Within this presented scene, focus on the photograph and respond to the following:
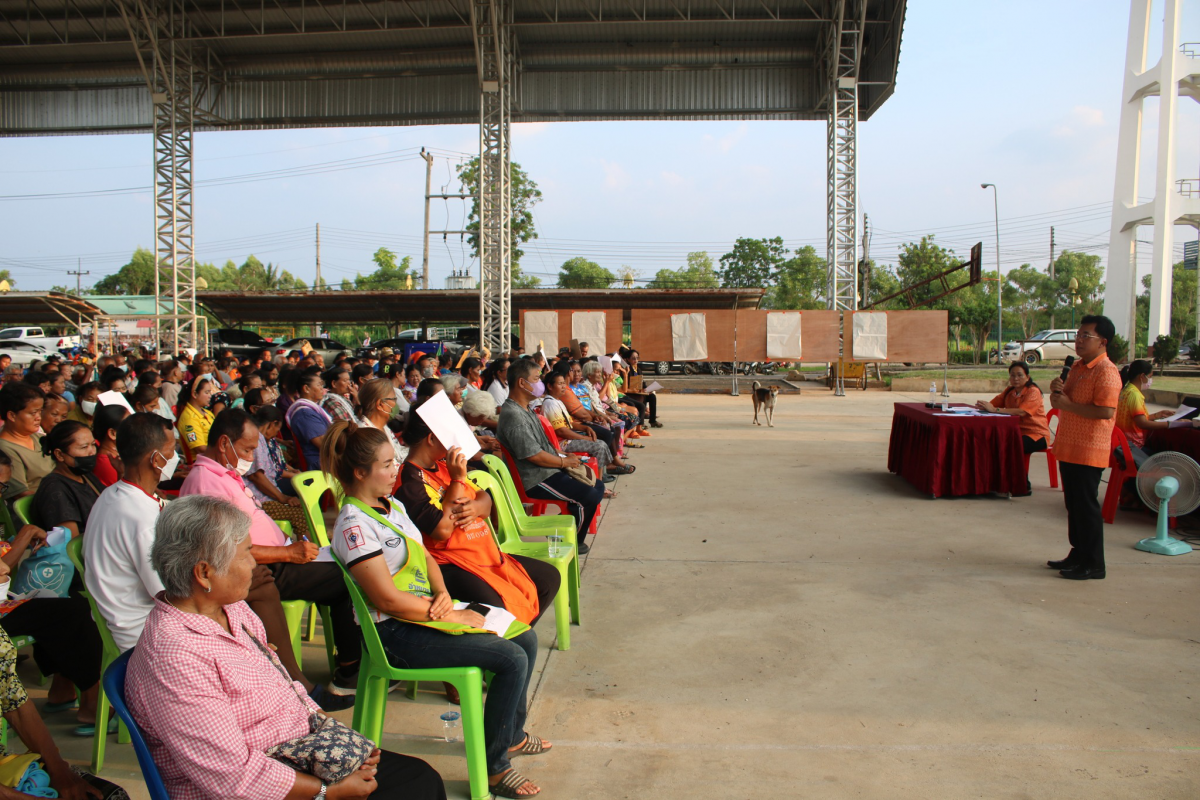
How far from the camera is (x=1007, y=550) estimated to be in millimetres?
Result: 5062

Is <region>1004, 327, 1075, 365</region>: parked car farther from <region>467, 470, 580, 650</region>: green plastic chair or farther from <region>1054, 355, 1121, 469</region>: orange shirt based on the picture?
<region>467, 470, 580, 650</region>: green plastic chair

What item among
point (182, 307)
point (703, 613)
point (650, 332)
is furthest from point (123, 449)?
point (182, 307)

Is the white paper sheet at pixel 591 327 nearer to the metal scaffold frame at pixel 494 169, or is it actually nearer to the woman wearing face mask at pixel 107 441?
the metal scaffold frame at pixel 494 169

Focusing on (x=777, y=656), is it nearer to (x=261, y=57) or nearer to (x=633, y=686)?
(x=633, y=686)

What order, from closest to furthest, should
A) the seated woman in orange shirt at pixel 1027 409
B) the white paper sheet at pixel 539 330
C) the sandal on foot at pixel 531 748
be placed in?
the sandal on foot at pixel 531 748, the seated woman in orange shirt at pixel 1027 409, the white paper sheet at pixel 539 330

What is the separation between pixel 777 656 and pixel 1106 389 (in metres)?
2.63

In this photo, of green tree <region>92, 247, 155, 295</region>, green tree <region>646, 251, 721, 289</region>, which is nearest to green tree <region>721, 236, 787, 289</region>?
green tree <region>646, 251, 721, 289</region>

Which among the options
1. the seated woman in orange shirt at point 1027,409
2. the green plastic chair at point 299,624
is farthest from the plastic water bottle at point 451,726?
the seated woman in orange shirt at point 1027,409

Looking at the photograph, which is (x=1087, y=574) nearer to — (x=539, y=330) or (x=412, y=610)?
(x=412, y=610)

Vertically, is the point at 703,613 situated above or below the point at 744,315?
below

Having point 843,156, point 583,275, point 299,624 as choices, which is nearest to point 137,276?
point 583,275

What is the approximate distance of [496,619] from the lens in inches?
102

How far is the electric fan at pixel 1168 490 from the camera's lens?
4.98 meters

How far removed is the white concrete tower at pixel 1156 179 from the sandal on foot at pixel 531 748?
27.8 metres
